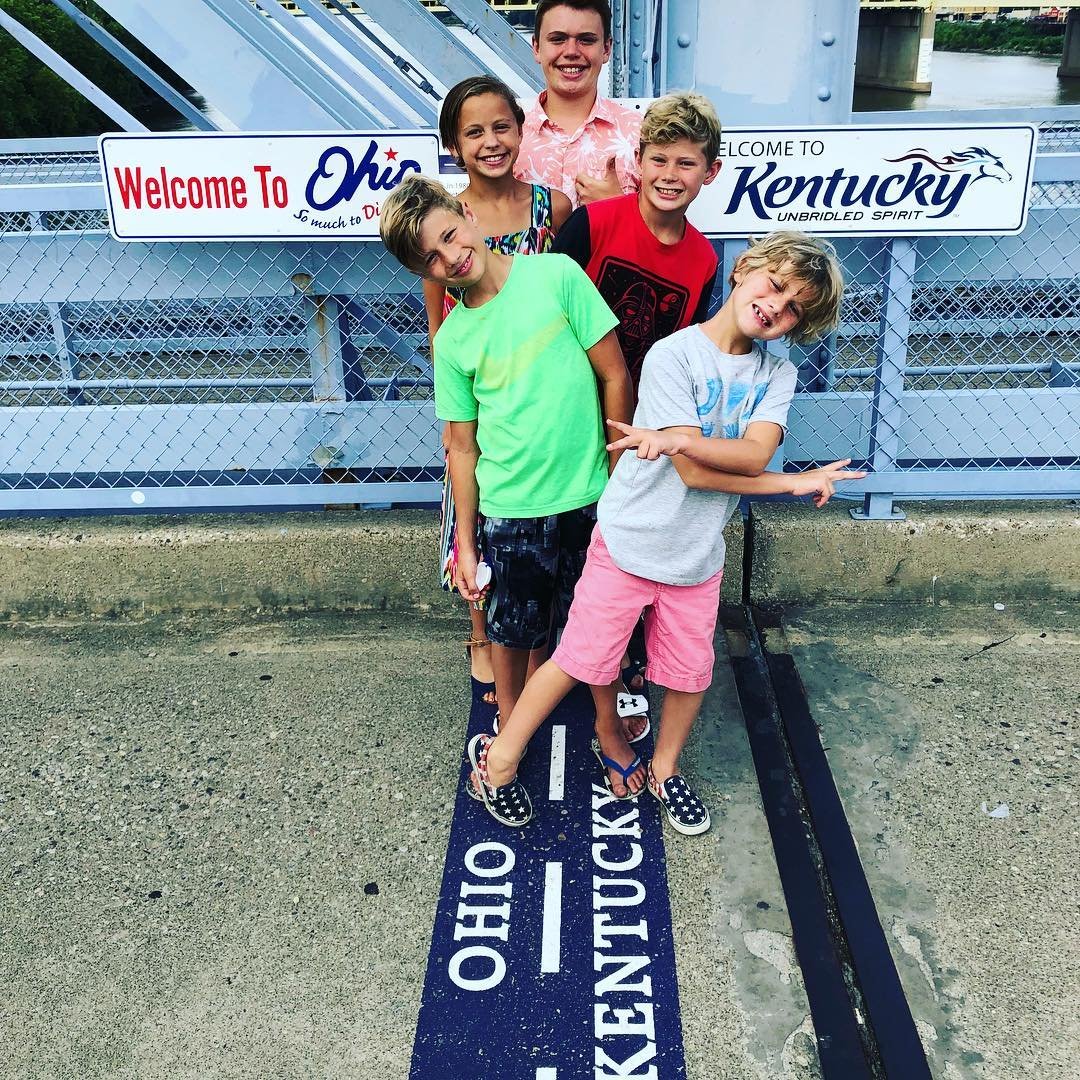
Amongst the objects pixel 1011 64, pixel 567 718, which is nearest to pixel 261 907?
pixel 567 718

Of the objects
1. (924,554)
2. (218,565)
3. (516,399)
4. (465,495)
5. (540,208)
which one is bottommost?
(218,565)

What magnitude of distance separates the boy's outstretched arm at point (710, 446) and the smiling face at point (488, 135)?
0.70 meters

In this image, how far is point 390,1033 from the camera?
2002 millimetres

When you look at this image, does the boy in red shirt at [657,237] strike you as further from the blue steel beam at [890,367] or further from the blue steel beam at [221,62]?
the blue steel beam at [221,62]

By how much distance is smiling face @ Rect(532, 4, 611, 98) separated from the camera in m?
2.45

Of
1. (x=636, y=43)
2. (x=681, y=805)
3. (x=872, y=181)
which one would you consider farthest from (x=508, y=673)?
(x=636, y=43)

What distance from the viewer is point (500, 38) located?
704 centimetres

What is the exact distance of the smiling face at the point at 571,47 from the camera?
2.45 m

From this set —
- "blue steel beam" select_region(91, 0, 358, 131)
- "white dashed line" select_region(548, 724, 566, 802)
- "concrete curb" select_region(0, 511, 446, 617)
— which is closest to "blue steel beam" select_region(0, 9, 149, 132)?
"blue steel beam" select_region(91, 0, 358, 131)

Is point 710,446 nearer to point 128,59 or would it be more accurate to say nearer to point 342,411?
point 342,411

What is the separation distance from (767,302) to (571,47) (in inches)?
35.3

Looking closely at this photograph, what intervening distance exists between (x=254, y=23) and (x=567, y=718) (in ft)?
10.2

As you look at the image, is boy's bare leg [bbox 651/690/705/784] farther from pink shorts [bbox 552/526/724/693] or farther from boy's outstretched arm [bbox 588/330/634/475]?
boy's outstretched arm [bbox 588/330/634/475]

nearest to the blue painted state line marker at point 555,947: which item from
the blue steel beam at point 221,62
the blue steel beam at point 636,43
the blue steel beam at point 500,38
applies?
the blue steel beam at point 221,62
